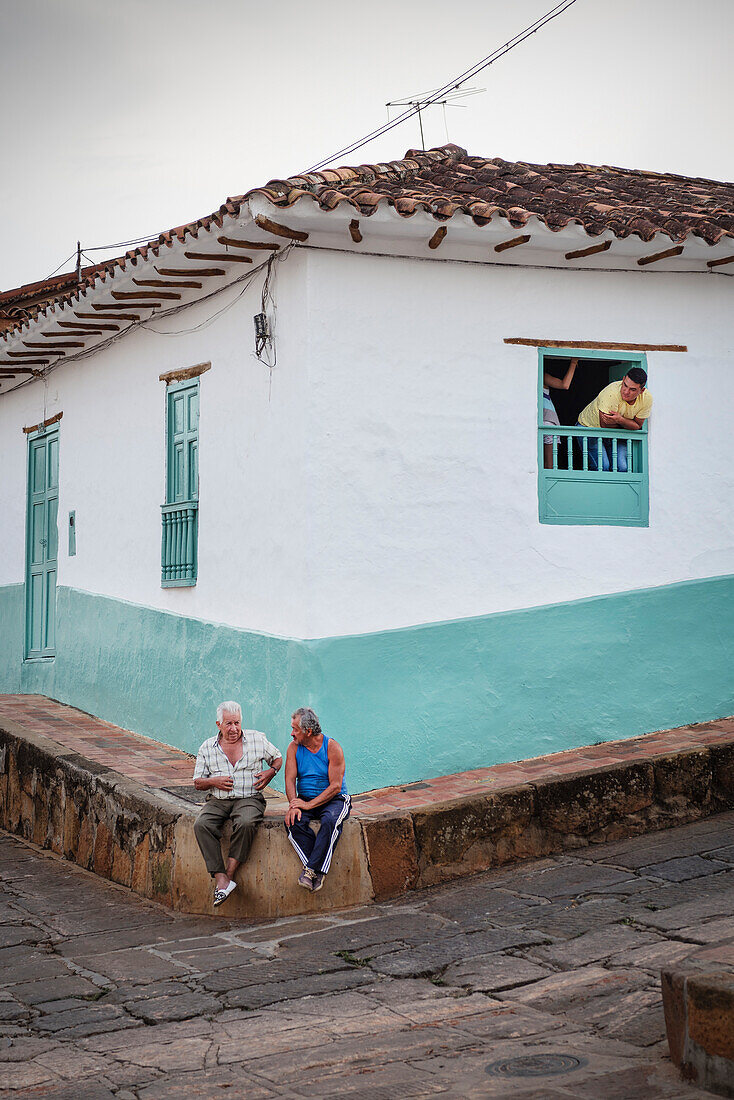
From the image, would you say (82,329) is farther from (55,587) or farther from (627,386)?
(627,386)

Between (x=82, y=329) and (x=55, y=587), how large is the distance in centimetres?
303

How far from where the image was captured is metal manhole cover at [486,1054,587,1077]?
4324 mm

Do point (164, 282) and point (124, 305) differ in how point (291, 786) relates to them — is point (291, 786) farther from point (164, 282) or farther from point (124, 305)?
point (124, 305)

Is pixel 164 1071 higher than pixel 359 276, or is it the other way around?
pixel 359 276

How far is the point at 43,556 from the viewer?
1267cm

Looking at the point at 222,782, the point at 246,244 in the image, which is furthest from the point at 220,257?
the point at 222,782

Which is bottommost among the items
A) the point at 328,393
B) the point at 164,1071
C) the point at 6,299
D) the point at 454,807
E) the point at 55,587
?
the point at 164,1071

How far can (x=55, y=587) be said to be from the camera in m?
12.3

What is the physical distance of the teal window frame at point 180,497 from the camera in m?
9.56

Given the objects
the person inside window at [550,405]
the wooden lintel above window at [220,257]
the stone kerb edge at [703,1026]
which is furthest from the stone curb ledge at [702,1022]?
the wooden lintel above window at [220,257]

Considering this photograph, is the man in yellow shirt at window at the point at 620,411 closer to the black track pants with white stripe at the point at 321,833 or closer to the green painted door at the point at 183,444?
the green painted door at the point at 183,444

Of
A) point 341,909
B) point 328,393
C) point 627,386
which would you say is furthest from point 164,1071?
point 627,386

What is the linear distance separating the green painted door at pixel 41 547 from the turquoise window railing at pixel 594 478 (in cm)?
573

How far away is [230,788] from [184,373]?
3.89 meters
